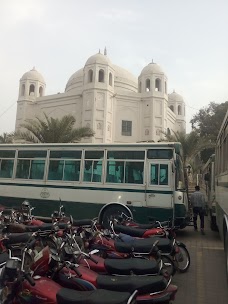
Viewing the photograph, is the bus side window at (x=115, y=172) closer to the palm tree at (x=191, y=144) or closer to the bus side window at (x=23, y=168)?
the bus side window at (x=23, y=168)

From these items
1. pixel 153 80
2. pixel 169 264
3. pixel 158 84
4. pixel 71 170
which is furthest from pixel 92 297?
pixel 158 84

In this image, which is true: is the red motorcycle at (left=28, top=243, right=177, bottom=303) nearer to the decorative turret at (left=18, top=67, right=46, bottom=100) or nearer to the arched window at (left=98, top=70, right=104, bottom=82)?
the arched window at (left=98, top=70, right=104, bottom=82)

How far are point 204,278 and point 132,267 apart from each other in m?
2.28

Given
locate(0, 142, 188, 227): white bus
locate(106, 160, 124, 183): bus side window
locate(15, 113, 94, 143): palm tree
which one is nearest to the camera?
locate(0, 142, 188, 227): white bus

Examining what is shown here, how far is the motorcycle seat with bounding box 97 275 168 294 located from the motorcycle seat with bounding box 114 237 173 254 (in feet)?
4.32

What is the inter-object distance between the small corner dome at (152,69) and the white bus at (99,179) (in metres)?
35.2

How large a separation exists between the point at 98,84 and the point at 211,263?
34.5 meters

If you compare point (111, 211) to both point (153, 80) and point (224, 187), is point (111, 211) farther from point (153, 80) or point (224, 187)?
point (153, 80)

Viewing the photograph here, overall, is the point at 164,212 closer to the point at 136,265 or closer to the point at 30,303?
the point at 136,265

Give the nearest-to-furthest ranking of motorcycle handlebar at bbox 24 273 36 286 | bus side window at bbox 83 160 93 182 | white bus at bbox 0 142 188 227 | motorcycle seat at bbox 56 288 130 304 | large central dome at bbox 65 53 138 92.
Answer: motorcycle seat at bbox 56 288 130 304, motorcycle handlebar at bbox 24 273 36 286, white bus at bbox 0 142 188 227, bus side window at bbox 83 160 93 182, large central dome at bbox 65 53 138 92

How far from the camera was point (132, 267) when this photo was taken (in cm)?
385

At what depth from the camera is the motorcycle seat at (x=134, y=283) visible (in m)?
3.22

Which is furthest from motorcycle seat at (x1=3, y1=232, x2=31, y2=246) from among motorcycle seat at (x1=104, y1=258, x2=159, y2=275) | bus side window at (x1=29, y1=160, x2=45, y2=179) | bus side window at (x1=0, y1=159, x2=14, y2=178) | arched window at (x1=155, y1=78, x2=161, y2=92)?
arched window at (x1=155, y1=78, x2=161, y2=92)

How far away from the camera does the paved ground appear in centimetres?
462
